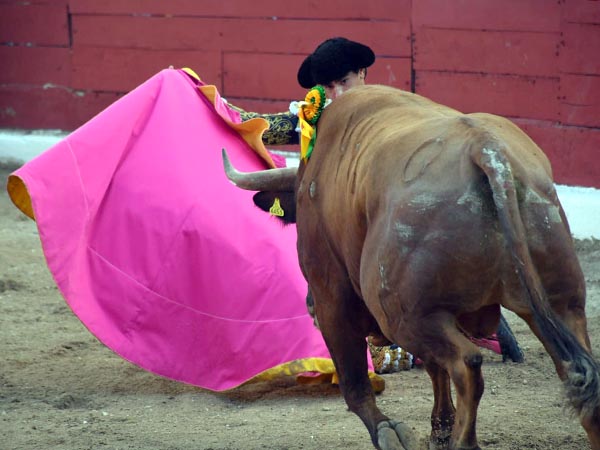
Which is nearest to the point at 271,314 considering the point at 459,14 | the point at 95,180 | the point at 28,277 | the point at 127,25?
the point at 95,180

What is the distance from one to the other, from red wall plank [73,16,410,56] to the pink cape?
8.74 ft

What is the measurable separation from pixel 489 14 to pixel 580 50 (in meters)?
0.58

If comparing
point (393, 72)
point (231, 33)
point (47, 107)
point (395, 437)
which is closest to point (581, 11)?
point (393, 72)

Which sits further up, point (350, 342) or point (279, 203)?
point (279, 203)

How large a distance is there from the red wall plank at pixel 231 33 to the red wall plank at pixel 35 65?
0.70ft

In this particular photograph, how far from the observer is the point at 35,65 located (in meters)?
8.06

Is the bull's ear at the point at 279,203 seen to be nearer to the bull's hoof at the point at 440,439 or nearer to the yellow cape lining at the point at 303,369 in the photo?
the yellow cape lining at the point at 303,369

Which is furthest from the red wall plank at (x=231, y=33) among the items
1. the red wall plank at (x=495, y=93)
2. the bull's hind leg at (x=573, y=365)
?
the bull's hind leg at (x=573, y=365)

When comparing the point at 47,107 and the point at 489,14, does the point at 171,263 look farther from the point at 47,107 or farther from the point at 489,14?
the point at 47,107

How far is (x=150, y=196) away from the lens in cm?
416

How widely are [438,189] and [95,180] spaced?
203 centimetres

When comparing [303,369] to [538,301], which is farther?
[303,369]

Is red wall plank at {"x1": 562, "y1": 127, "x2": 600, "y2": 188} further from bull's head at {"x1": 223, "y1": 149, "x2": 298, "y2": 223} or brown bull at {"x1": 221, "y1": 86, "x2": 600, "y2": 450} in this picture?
brown bull at {"x1": 221, "y1": 86, "x2": 600, "y2": 450}

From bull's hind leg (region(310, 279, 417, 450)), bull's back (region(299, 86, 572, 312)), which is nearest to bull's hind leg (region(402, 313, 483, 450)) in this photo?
bull's back (region(299, 86, 572, 312))
